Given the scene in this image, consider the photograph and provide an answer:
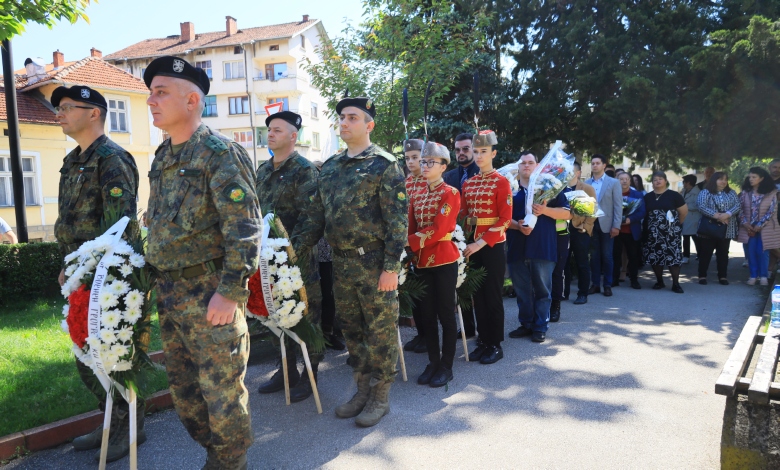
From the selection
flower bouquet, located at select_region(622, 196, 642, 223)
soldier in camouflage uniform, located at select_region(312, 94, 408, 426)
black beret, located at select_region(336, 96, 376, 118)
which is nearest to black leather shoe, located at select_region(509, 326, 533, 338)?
soldier in camouflage uniform, located at select_region(312, 94, 408, 426)

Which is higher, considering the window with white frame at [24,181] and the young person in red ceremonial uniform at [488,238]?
the window with white frame at [24,181]

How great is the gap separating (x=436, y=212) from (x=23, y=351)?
4.01 meters

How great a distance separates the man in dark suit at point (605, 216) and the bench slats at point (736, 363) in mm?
4295

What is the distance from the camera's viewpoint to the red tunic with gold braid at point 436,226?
459 cm

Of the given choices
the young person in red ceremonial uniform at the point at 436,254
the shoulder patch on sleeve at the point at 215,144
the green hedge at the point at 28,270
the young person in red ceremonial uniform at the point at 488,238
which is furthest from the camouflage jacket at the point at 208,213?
the green hedge at the point at 28,270

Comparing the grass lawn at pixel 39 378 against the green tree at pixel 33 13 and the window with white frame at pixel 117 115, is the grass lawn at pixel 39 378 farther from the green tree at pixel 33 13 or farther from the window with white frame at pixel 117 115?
the window with white frame at pixel 117 115

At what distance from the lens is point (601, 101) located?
44.7ft

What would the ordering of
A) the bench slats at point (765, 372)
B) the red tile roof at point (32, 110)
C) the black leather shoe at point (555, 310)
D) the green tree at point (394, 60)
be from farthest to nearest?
the red tile roof at point (32, 110) → the green tree at point (394, 60) → the black leather shoe at point (555, 310) → the bench slats at point (765, 372)

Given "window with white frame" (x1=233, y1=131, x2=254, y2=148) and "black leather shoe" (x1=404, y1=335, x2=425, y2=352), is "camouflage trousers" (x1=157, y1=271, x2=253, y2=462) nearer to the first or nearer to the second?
"black leather shoe" (x1=404, y1=335, x2=425, y2=352)

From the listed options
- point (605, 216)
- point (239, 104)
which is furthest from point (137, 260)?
point (239, 104)

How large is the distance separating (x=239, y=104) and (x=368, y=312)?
4211cm

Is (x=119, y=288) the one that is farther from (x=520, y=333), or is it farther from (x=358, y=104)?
(x=520, y=333)

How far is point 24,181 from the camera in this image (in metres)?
21.1

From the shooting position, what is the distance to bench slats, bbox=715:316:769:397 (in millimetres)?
3006
